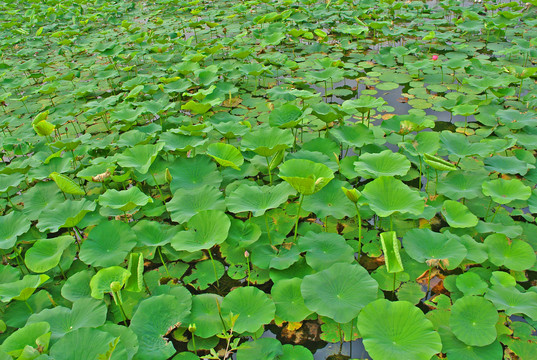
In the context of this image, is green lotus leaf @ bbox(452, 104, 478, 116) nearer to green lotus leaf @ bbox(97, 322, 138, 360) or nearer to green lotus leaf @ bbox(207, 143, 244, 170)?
green lotus leaf @ bbox(207, 143, 244, 170)

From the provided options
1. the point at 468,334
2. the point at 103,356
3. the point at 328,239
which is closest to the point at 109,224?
the point at 103,356

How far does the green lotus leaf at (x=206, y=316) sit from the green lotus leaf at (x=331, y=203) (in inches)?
34.1

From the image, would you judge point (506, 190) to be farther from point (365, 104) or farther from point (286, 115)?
point (286, 115)

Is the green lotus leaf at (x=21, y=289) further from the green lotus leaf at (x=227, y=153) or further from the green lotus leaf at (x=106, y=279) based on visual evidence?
the green lotus leaf at (x=227, y=153)

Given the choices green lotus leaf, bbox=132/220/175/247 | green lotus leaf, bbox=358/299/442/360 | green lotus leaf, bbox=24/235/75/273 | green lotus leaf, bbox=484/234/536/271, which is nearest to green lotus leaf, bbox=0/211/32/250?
green lotus leaf, bbox=24/235/75/273

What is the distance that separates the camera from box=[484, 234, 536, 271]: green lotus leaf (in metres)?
2.18

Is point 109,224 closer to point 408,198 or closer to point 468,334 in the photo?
point 408,198

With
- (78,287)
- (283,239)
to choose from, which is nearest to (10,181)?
(78,287)

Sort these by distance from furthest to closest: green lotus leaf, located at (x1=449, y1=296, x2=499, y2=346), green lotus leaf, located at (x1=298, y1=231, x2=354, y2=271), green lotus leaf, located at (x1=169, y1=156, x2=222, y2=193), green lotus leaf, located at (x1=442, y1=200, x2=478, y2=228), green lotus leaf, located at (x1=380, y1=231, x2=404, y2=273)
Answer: green lotus leaf, located at (x1=169, y1=156, x2=222, y2=193)
green lotus leaf, located at (x1=442, y1=200, x2=478, y2=228)
green lotus leaf, located at (x1=298, y1=231, x2=354, y2=271)
green lotus leaf, located at (x1=380, y1=231, x2=404, y2=273)
green lotus leaf, located at (x1=449, y1=296, x2=499, y2=346)

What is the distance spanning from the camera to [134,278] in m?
2.16

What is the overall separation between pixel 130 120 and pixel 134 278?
2.09 m

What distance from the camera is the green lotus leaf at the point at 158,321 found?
188 cm

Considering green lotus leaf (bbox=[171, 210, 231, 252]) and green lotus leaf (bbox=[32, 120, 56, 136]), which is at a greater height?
green lotus leaf (bbox=[32, 120, 56, 136])

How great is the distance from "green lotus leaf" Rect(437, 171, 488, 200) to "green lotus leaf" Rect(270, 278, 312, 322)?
134 cm
